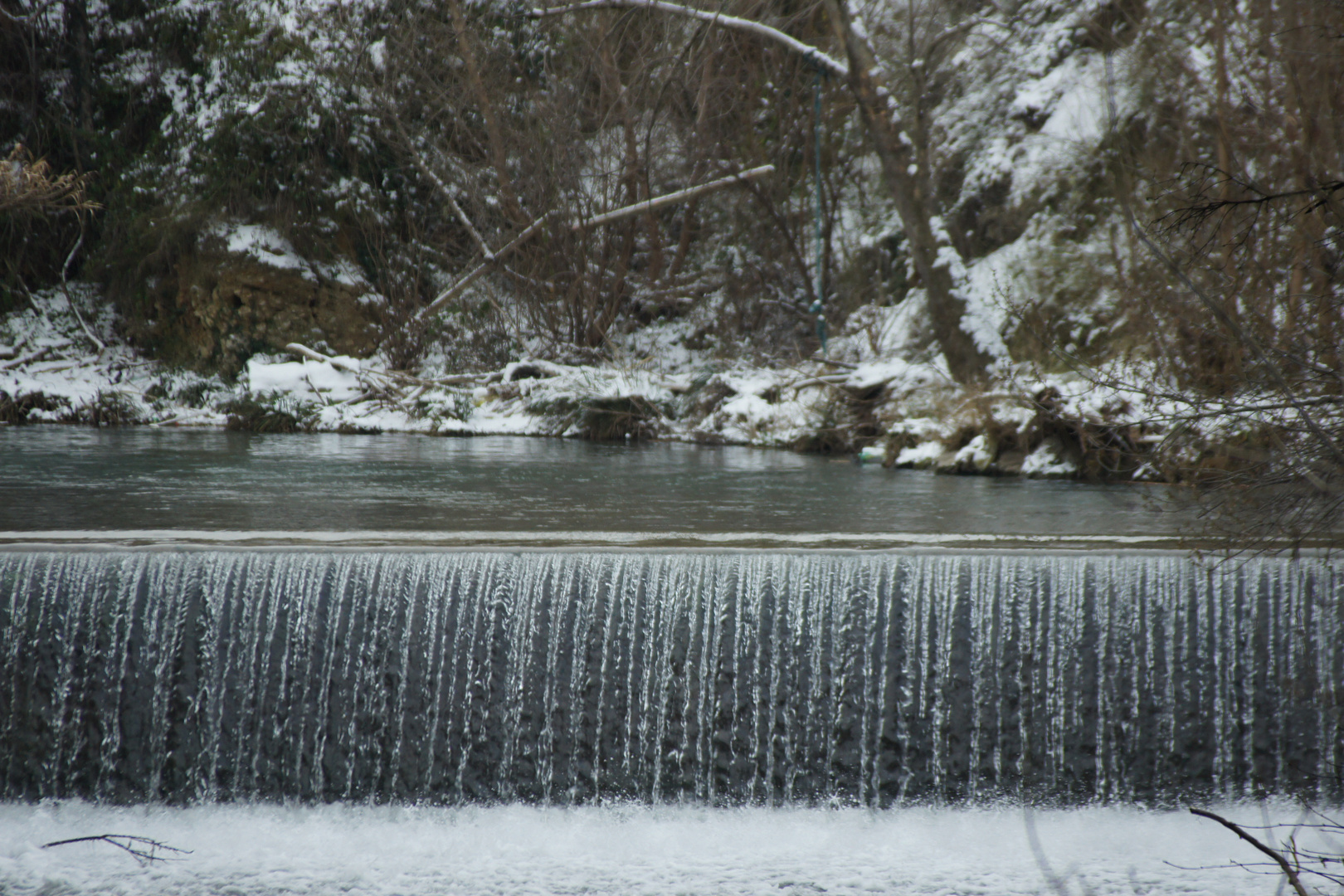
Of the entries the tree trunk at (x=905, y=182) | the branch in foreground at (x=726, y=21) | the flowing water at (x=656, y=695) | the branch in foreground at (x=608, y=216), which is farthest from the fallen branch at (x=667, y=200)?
the flowing water at (x=656, y=695)

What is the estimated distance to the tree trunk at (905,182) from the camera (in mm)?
9922

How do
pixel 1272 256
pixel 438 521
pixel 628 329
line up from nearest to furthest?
1. pixel 438 521
2. pixel 1272 256
3. pixel 628 329

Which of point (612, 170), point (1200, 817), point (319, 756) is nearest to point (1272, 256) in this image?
point (1200, 817)

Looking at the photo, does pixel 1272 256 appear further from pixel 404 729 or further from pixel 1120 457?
pixel 404 729

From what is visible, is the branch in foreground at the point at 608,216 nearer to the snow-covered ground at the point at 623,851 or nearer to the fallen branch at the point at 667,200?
the fallen branch at the point at 667,200

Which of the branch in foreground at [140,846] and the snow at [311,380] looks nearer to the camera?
the branch in foreground at [140,846]

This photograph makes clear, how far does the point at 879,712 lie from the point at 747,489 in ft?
8.57

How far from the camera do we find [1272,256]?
507 cm

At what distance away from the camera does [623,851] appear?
11.1 ft

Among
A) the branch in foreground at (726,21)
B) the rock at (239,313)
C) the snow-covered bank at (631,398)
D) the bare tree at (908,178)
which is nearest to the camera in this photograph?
the snow-covered bank at (631,398)

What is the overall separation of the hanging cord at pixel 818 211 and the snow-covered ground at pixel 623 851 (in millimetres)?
8263

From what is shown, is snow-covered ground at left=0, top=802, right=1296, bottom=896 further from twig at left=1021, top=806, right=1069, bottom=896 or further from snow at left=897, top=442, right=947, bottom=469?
snow at left=897, top=442, right=947, bottom=469

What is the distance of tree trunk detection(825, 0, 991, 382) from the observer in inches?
391

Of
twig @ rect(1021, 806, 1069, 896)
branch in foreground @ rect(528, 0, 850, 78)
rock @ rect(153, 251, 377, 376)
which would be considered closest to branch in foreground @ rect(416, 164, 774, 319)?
rock @ rect(153, 251, 377, 376)
